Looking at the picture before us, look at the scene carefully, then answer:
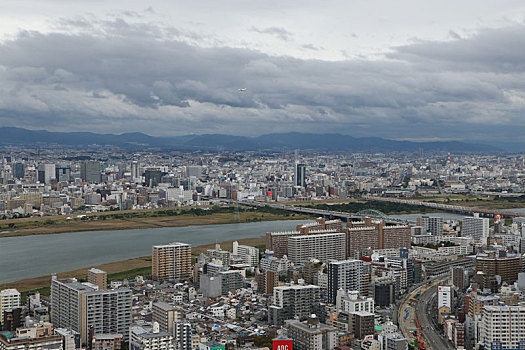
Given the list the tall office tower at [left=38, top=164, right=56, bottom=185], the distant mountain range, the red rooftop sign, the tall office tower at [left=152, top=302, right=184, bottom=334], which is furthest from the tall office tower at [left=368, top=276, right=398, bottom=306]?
the distant mountain range

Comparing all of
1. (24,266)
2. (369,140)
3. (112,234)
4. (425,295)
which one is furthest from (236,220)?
(369,140)

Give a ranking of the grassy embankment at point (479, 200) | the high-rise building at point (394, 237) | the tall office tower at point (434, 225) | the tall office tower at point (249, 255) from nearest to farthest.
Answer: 1. the tall office tower at point (249, 255)
2. the high-rise building at point (394, 237)
3. the tall office tower at point (434, 225)
4. the grassy embankment at point (479, 200)

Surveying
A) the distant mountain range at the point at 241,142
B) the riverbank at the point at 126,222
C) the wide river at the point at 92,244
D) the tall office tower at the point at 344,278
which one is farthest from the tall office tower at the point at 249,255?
the distant mountain range at the point at 241,142

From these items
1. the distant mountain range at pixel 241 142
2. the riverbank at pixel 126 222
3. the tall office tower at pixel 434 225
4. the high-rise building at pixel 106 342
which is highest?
the distant mountain range at pixel 241 142

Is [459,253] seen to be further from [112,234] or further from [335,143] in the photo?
[335,143]

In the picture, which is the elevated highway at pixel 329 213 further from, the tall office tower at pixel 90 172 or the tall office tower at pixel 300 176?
the tall office tower at pixel 90 172

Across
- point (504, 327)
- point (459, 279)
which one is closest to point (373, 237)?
point (459, 279)

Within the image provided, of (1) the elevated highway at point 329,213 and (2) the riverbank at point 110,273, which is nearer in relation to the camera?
(2) the riverbank at point 110,273
